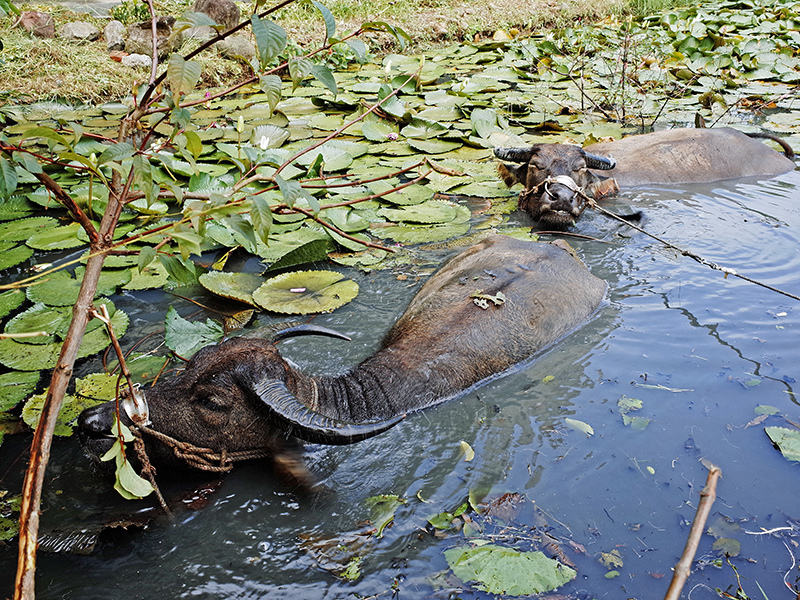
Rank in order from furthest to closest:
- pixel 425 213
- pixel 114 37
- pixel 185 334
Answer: pixel 114 37, pixel 425 213, pixel 185 334

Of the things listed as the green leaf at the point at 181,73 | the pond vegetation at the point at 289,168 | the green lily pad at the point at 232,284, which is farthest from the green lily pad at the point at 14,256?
the green leaf at the point at 181,73

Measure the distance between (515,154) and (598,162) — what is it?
0.85 metres

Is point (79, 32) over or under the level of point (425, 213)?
over

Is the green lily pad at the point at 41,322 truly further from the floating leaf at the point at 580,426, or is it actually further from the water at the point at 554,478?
the floating leaf at the point at 580,426

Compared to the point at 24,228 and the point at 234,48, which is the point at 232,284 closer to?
the point at 24,228

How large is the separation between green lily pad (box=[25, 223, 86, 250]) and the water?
2.25m

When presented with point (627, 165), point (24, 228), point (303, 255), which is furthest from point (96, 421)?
point (627, 165)

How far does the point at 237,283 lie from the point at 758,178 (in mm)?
6031

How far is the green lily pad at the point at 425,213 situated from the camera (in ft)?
18.4

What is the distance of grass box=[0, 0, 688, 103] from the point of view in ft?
31.2

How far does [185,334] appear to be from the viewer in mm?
3527

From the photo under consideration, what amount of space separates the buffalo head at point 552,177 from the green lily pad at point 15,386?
14.4 feet

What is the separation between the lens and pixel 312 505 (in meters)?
2.81

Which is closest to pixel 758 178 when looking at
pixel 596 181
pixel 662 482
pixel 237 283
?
pixel 596 181
